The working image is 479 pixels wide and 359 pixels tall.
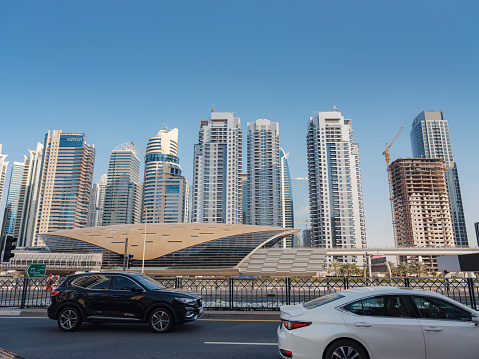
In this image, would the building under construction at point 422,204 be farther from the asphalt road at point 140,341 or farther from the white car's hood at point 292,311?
the white car's hood at point 292,311

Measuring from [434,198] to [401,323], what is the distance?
182540 mm

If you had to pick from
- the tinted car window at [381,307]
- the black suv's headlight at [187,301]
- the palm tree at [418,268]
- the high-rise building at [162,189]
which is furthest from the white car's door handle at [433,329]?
the high-rise building at [162,189]

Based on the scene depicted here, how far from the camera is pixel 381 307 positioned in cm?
585

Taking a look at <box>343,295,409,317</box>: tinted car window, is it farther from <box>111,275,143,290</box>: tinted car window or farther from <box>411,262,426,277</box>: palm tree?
<box>411,262,426,277</box>: palm tree

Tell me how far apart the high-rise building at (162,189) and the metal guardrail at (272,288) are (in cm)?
15513

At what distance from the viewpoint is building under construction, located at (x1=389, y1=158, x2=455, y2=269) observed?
157 metres

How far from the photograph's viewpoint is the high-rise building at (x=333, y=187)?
137375 mm

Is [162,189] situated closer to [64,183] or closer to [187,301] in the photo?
[64,183]

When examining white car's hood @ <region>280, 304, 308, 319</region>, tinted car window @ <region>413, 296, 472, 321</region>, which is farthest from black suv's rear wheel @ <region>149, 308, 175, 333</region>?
tinted car window @ <region>413, 296, 472, 321</region>

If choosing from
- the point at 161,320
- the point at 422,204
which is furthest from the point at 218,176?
the point at 161,320

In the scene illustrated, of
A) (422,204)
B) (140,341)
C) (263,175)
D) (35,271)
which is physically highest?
(263,175)

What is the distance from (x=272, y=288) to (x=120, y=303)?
8689 mm

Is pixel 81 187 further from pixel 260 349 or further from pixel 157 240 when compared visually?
pixel 260 349

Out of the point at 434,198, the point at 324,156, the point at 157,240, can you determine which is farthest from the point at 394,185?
the point at 157,240
